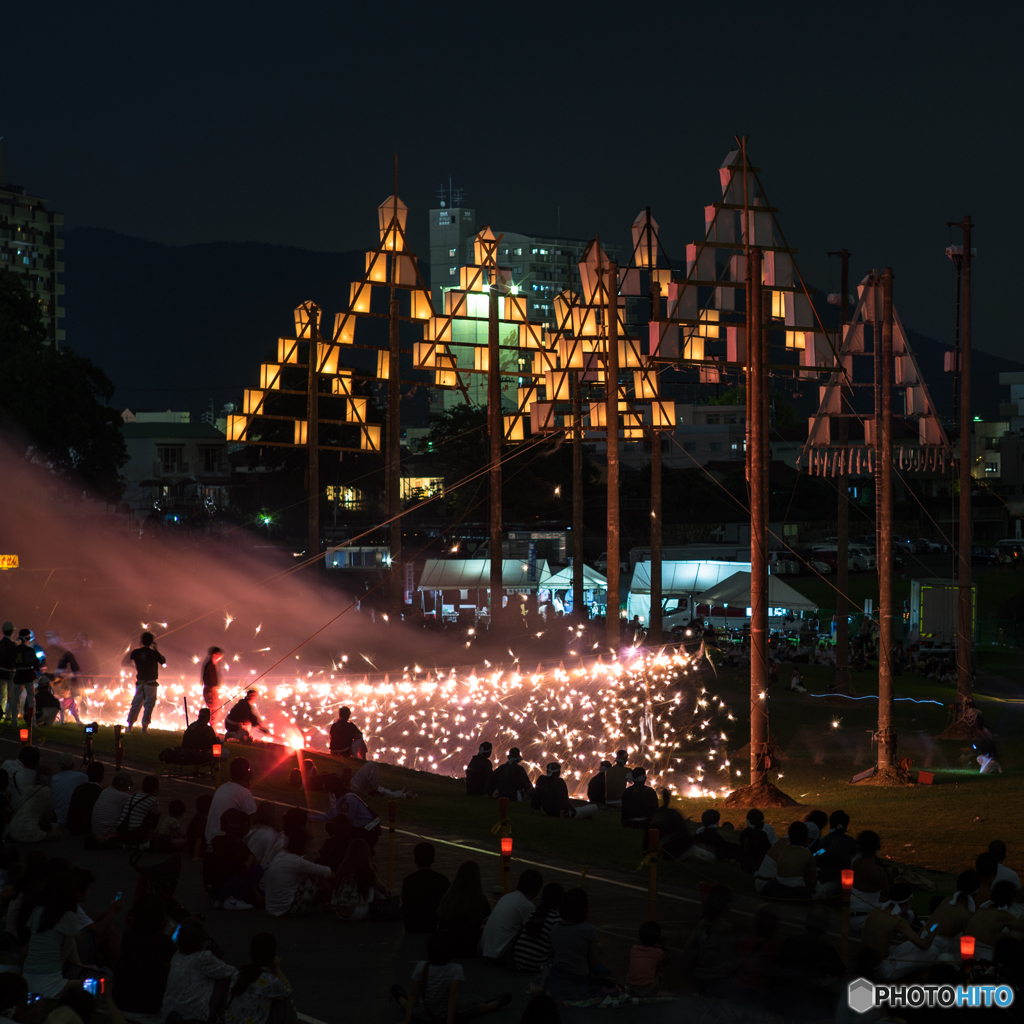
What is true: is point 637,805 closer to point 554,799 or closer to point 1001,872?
point 554,799

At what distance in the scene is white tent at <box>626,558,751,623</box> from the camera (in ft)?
158

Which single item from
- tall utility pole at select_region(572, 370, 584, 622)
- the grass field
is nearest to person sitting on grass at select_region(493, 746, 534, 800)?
the grass field

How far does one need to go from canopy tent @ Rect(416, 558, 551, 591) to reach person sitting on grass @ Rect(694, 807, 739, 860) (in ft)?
105

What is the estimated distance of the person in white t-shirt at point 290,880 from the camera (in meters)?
12.1

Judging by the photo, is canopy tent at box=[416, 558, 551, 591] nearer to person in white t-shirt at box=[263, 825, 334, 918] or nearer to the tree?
the tree

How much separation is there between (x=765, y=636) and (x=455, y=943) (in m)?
10.9

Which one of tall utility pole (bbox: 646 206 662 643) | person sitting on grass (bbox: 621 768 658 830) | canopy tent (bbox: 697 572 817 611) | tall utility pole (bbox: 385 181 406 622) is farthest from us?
canopy tent (bbox: 697 572 817 611)

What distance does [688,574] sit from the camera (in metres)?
49.5

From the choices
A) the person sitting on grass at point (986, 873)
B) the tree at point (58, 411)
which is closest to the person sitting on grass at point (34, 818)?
the person sitting on grass at point (986, 873)

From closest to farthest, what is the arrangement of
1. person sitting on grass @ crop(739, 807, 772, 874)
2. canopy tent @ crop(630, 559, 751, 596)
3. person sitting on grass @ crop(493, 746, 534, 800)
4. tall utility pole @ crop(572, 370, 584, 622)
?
person sitting on grass @ crop(739, 807, 772, 874)
person sitting on grass @ crop(493, 746, 534, 800)
tall utility pole @ crop(572, 370, 584, 622)
canopy tent @ crop(630, 559, 751, 596)

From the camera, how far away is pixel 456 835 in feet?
52.9

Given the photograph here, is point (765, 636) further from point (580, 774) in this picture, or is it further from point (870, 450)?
point (580, 774)

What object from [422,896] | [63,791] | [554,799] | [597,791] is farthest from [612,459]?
[422,896]

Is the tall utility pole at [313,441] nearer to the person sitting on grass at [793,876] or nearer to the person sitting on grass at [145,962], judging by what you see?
the person sitting on grass at [793,876]
